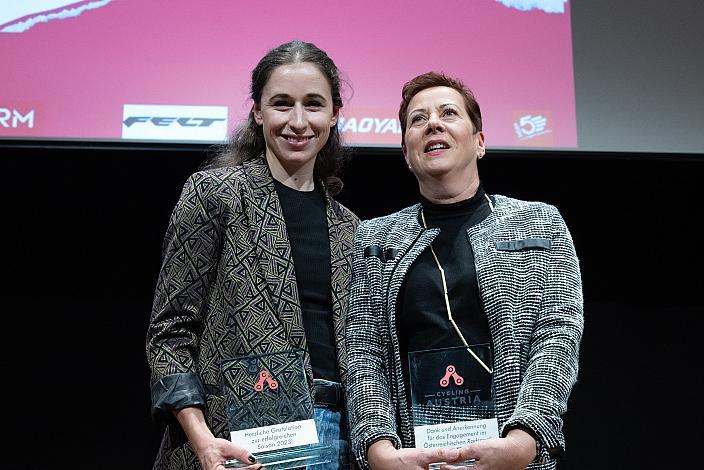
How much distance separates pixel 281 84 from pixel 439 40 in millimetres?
1181

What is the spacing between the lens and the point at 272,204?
176cm

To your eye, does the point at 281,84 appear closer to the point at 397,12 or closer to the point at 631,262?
the point at 397,12

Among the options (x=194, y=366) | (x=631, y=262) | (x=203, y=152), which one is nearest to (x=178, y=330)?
(x=194, y=366)

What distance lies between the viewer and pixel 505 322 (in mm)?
1547

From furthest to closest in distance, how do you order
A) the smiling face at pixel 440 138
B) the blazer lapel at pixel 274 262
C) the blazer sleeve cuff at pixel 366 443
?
the smiling face at pixel 440 138
the blazer lapel at pixel 274 262
the blazer sleeve cuff at pixel 366 443

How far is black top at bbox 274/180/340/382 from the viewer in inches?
65.6

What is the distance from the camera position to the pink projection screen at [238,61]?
2.74 metres

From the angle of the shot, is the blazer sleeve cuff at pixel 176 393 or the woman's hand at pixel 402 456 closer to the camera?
the woman's hand at pixel 402 456

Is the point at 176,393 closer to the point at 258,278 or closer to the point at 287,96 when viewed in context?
the point at 258,278

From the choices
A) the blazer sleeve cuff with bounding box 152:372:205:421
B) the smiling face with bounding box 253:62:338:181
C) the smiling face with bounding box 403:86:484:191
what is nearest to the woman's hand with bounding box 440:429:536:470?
the blazer sleeve cuff with bounding box 152:372:205:421

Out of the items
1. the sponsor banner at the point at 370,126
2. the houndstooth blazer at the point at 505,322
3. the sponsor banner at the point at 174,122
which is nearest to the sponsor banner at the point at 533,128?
the sponsor banner at the point at 370,126

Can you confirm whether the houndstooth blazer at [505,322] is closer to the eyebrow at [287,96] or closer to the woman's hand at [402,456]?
the woman's hand at [402,456]

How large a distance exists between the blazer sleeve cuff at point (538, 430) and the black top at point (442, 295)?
0.19 meters

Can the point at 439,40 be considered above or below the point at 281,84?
above
